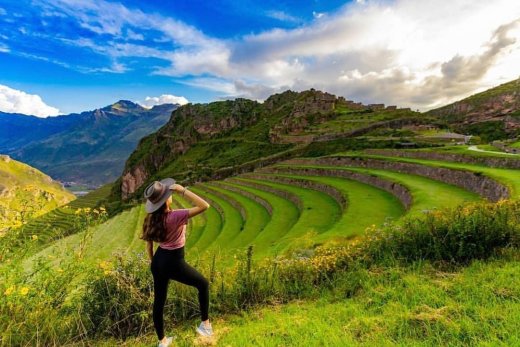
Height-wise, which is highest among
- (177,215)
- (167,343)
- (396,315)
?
(177,215)

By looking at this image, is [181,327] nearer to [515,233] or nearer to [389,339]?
[389,339]

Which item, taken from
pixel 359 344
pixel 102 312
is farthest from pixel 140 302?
pixel 359 344

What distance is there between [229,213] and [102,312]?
24.7 metres

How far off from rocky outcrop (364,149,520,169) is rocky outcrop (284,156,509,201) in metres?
2.96

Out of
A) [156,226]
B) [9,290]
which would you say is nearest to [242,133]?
[156,226]

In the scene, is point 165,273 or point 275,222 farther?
point 275,222

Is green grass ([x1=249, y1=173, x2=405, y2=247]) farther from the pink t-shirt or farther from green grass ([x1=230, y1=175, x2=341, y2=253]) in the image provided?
the pink t-shirt

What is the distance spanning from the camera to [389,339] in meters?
4.13

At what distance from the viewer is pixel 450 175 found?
64.5ft

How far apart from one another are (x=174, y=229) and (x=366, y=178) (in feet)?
74.9

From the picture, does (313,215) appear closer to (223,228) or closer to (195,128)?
(223,228)

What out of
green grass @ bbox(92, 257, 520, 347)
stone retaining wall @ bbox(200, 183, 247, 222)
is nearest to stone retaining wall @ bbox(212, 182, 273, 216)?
stone retaining wall @ bbox(200, 183, 247, 222)

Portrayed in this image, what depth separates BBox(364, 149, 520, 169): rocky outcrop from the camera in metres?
19.1

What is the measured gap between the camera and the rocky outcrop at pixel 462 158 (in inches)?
751
